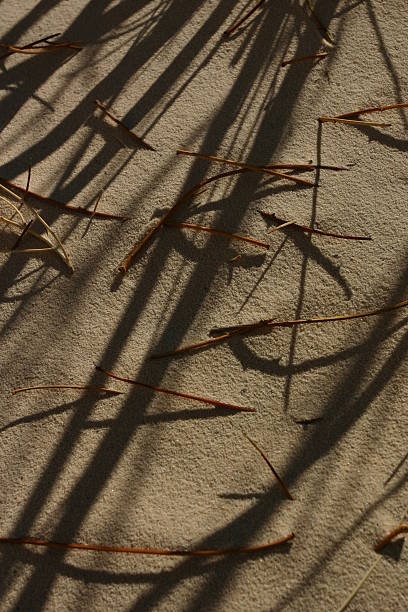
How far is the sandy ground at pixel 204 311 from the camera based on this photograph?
4.23ft

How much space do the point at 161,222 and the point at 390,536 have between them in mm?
819

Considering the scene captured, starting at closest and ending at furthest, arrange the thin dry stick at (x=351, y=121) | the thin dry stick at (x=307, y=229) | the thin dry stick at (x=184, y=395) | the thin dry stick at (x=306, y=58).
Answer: the thin dry stick at (x=184, y=395), the thin dry stick at (x=307, y=229), the thin dry stick at (x=351, y=121), the thin dry stick at (x=306, y=58)

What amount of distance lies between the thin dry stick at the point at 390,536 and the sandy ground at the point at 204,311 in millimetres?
17

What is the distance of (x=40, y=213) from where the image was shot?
5.36 feet

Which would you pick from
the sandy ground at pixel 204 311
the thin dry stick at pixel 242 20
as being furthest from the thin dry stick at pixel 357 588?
the thin dry stick at pixel 242 20

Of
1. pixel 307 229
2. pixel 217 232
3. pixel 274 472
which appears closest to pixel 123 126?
pixel 217 232

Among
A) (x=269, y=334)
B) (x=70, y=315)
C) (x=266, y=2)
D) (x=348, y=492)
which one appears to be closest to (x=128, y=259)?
(x=70, y=315)

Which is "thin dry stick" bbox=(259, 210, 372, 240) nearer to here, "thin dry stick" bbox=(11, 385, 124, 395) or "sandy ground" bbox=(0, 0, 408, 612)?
"sandy ground" bbox=(0, 0, 408, 612)

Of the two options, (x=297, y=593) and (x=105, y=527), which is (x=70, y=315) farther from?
(x=297, y=593)

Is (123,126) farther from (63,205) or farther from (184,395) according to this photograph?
(184,395)

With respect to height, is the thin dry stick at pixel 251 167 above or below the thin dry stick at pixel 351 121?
below

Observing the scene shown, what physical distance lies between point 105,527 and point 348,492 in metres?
0.47

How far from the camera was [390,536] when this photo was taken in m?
1.25

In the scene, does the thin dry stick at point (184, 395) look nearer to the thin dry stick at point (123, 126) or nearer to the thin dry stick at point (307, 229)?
the thin dry stick at point (307, 229)
